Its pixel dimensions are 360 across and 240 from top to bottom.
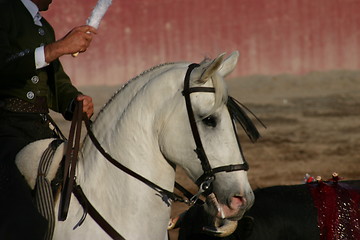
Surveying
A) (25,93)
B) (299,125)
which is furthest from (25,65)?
(299,125)

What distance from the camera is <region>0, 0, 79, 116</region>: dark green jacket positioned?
3133 mm

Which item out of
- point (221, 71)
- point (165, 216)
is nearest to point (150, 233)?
point (165, 216)

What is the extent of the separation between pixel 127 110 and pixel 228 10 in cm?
1079

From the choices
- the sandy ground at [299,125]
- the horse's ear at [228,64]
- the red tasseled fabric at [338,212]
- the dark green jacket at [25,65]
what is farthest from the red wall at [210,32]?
the horse's ear at [228,64]

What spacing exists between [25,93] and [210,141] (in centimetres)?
97

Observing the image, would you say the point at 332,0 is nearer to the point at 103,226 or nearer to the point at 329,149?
the point at 329,149

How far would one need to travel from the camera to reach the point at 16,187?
306 centimetres

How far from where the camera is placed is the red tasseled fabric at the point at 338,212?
4.40 metres

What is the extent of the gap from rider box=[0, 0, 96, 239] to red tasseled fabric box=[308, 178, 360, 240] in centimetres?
174

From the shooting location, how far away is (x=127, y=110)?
3.04m

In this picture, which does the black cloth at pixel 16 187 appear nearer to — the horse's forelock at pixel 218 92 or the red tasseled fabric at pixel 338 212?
the horse's forelock at pixel 218 92

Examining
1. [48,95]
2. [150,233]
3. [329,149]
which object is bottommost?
[329,149]

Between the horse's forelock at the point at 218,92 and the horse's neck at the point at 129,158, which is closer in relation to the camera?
the horse's forelock at the point at 218,92

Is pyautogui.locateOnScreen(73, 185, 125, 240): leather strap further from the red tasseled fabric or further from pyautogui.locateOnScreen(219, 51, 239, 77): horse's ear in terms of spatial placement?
the red tasseled fabric
